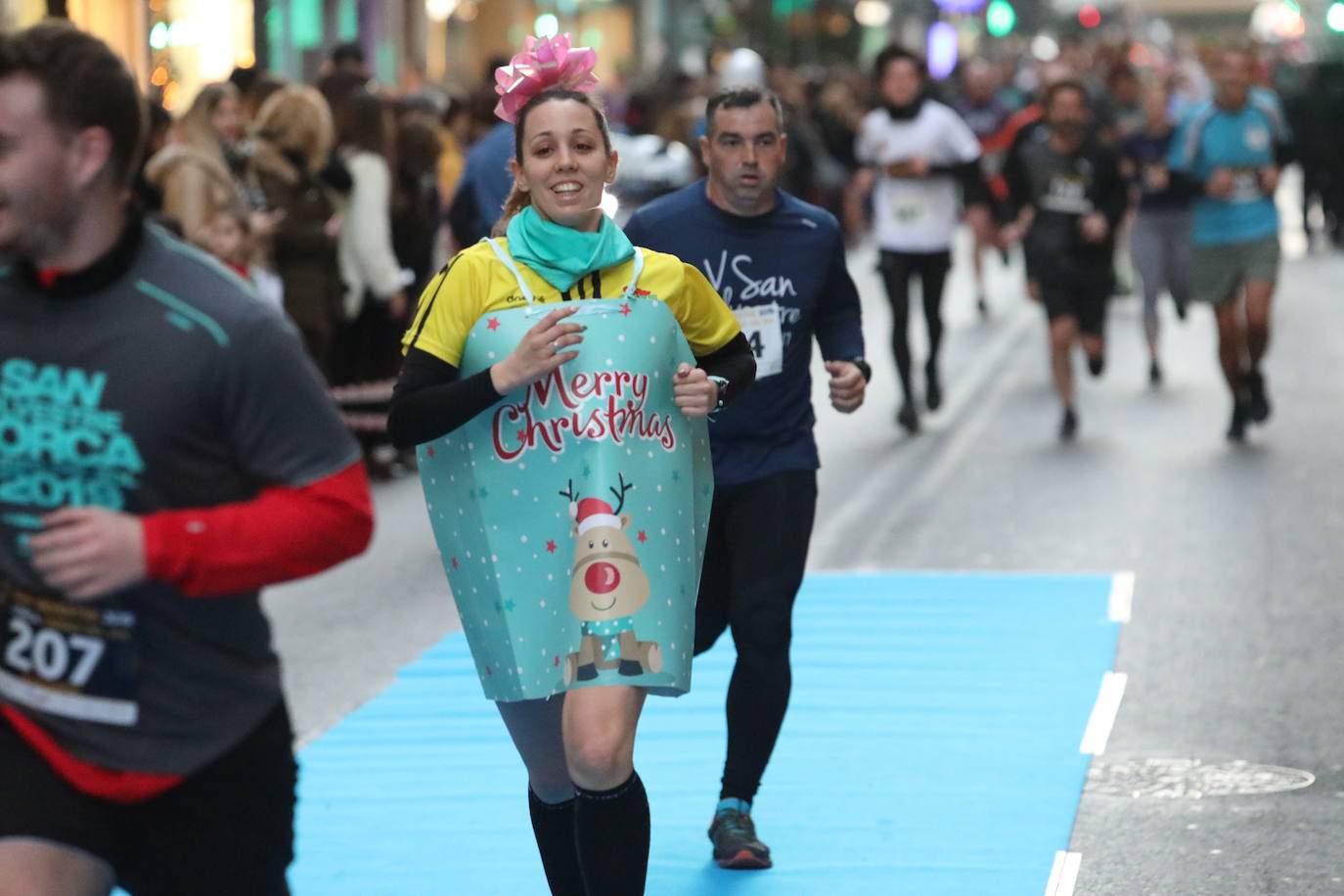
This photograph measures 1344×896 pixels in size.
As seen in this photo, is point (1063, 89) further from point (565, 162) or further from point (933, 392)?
point (565, 162)

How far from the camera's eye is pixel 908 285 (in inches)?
555

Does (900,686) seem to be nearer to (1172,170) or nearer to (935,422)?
A: (1172,170)

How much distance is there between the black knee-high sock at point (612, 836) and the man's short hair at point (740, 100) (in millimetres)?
2054

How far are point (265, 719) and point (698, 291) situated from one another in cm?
166

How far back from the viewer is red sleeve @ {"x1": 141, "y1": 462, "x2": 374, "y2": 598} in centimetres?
307

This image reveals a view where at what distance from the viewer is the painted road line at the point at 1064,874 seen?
218 inches

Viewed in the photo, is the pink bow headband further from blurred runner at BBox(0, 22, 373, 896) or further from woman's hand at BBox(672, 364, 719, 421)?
blurred runner at BBox(0, 22, 373, 896)

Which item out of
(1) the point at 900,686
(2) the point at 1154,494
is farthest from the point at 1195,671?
(2) the point at 1154,494

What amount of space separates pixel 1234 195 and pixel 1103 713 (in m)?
6.16

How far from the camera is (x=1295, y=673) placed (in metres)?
7.95

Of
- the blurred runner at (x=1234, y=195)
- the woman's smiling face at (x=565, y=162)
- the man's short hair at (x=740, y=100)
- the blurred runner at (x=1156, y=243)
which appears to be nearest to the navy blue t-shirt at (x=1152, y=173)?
the blurred runner at (x=1156, y=243)

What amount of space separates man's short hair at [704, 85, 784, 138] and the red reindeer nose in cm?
184

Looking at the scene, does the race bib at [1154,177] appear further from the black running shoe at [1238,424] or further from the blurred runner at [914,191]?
the black running shoe at [1238,424]

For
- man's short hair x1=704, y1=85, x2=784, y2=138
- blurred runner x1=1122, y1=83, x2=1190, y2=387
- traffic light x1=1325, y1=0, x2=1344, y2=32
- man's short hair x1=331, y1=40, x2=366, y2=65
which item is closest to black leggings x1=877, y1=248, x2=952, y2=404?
blurred runner x1=1122, y1=83, x2=1190, y2=387
